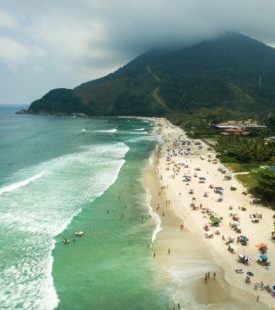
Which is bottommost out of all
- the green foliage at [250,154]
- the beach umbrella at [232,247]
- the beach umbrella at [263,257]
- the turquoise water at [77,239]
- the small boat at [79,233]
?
the turquoise water at [77,239]

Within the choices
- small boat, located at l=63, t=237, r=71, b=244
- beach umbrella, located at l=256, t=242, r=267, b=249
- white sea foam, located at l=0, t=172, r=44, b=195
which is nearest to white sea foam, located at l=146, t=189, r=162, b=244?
small boat, located at l=63, t=237, r=71, b=244

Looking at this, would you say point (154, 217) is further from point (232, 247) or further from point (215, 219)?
point (232, 247)

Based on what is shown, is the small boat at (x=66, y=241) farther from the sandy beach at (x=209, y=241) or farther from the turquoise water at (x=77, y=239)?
the sandy beach at (x=209, y=241)

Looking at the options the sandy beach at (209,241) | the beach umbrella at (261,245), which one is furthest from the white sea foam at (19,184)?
the beach umbrella at (261,245)

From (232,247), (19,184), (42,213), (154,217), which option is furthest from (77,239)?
(19,184)

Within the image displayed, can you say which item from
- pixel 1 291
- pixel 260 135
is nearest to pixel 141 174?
pixel 1 291

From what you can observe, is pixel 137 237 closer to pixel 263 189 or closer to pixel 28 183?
pixel 263 189

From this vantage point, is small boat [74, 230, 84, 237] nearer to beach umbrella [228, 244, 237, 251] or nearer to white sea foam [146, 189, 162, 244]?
white sea foam [146, 189, 162, 244]
